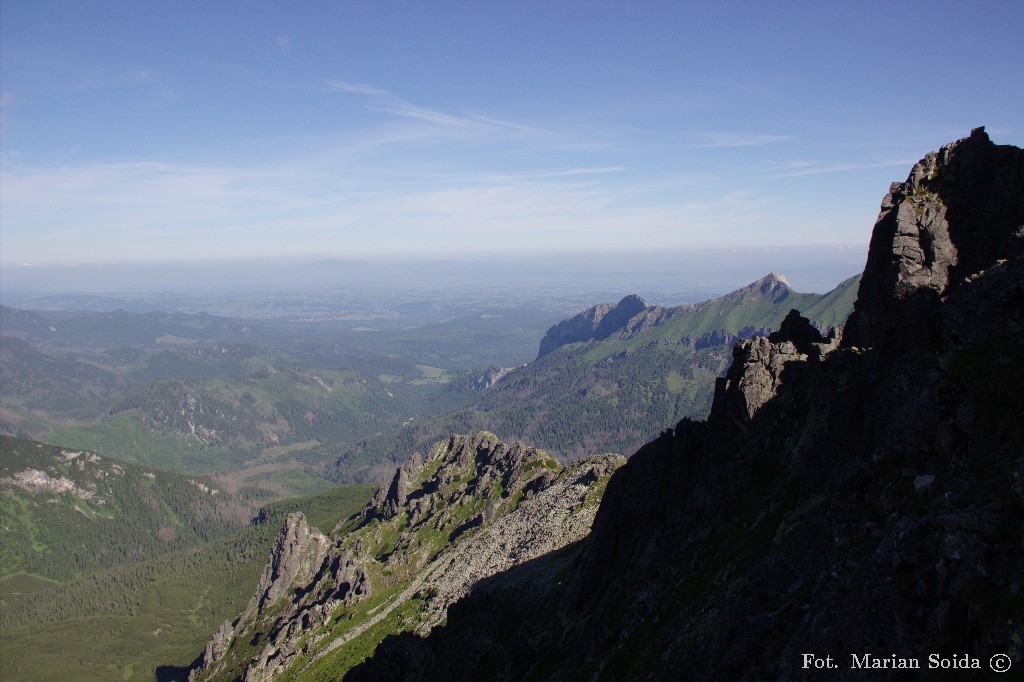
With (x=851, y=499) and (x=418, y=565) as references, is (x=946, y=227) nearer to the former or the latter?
(x=851, y=499)

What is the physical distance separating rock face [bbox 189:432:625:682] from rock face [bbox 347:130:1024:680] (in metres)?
47.7

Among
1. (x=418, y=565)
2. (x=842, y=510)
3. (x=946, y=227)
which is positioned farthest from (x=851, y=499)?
(x=418, y=565)

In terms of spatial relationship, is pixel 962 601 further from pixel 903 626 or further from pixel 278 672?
pixel 278 672

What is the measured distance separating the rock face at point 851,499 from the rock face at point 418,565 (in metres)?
47.7

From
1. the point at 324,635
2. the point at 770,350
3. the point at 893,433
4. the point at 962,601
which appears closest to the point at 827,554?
the point at 893,433

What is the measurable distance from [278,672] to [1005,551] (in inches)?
6515

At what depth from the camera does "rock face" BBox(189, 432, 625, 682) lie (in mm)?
123438

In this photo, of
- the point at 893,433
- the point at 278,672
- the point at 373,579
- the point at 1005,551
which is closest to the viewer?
the point at 1005,551

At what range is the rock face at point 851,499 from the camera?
21.8 m

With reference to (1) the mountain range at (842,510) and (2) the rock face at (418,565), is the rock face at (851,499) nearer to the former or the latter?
(1) the mountain range at (842,510)

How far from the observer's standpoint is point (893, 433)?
1364 inches

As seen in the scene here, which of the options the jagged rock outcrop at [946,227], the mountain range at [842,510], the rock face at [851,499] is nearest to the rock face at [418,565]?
the mountain range at [842,510]

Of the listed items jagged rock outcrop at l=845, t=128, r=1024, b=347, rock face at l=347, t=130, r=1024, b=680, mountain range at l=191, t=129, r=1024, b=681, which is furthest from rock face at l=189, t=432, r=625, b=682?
jagged rock outcrop at l=845, t=128, r=1024, b=347

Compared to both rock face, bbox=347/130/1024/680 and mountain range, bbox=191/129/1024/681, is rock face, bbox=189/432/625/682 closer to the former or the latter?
mountain range, bbox=191/129/1024/681
